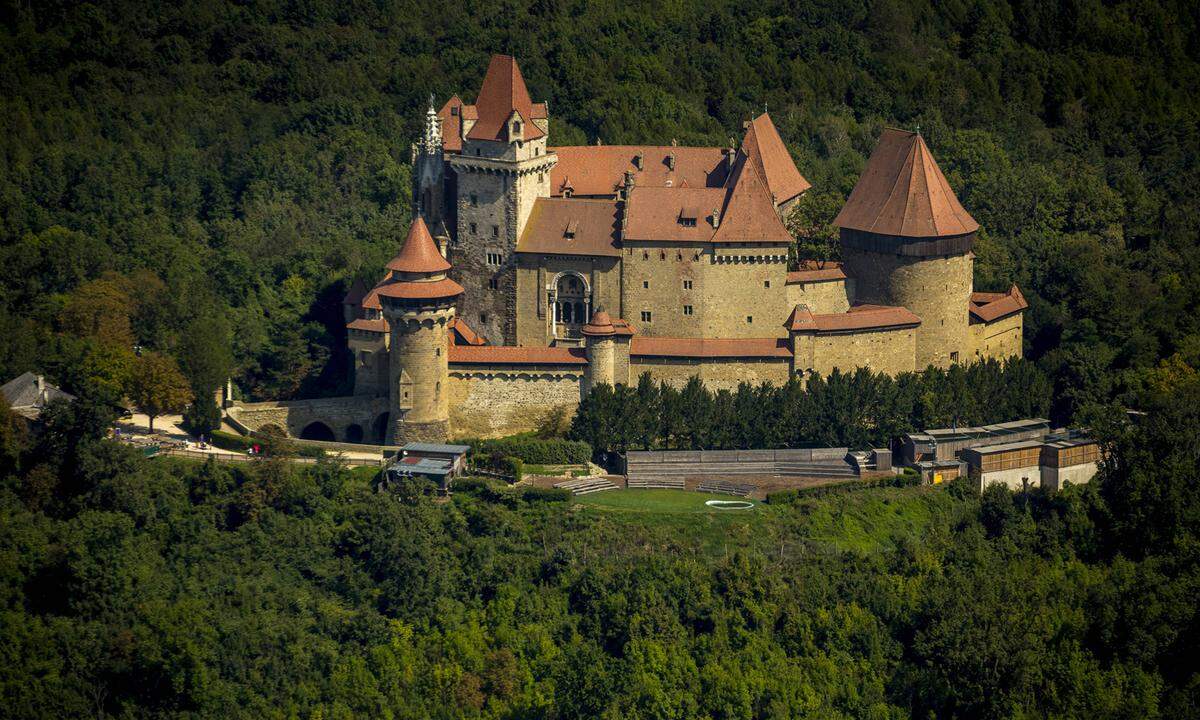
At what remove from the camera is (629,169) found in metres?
81.6

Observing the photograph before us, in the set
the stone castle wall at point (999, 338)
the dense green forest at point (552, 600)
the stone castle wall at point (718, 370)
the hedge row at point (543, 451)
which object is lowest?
the dense green forest at point (552, 600)

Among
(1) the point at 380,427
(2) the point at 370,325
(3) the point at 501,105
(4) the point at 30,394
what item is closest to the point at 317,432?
(1) the point at 380,427

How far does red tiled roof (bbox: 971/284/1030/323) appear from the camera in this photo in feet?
263

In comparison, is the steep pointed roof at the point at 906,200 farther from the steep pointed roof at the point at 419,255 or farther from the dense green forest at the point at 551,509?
the steep pointed roof at the point at 419,255

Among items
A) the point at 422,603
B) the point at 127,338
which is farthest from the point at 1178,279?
the point at 127,338

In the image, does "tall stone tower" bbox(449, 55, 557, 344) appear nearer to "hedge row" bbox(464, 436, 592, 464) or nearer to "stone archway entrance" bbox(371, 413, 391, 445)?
"stone archway entrance" bbox(371, 413, 391, 445)

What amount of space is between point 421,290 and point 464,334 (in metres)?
4.71

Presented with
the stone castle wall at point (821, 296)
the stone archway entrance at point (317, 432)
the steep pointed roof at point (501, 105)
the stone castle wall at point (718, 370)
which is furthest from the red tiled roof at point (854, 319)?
the stone archway entrance at point (317, 432)

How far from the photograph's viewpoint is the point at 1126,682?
214 feet

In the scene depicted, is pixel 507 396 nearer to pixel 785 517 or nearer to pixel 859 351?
pixel 785 517

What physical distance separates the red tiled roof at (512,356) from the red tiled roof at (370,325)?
254cm

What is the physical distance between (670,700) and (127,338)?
25.7m

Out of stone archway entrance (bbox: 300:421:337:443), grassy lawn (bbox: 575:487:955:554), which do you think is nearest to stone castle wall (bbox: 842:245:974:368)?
grassy lawn (bbox: 575:487:955:554)

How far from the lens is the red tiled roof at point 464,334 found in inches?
3059
